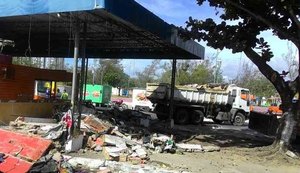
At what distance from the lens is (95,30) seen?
875 inches

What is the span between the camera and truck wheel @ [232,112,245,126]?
1431 inches

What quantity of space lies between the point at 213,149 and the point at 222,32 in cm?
487

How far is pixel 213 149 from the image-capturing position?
61.6 feet

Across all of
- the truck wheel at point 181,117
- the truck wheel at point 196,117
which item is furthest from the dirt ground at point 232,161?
the truck wheel at point 196,117

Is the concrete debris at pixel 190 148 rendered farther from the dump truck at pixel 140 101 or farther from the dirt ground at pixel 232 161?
the dump truck at pixel 140 101

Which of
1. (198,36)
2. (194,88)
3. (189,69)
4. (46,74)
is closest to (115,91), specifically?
(189,69)

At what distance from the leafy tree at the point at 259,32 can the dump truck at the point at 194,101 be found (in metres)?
12.9

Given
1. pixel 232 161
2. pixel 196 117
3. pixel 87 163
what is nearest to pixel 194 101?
pixel 196 117

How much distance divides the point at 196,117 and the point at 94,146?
59.1 feet

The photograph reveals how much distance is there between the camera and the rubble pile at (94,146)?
13.1m

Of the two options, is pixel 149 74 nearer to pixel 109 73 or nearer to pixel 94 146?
pixel 109 73

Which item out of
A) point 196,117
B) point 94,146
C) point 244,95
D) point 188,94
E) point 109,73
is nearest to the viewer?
point 94,146

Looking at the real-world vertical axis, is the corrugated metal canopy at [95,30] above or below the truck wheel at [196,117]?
above

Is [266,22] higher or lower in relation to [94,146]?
higher
